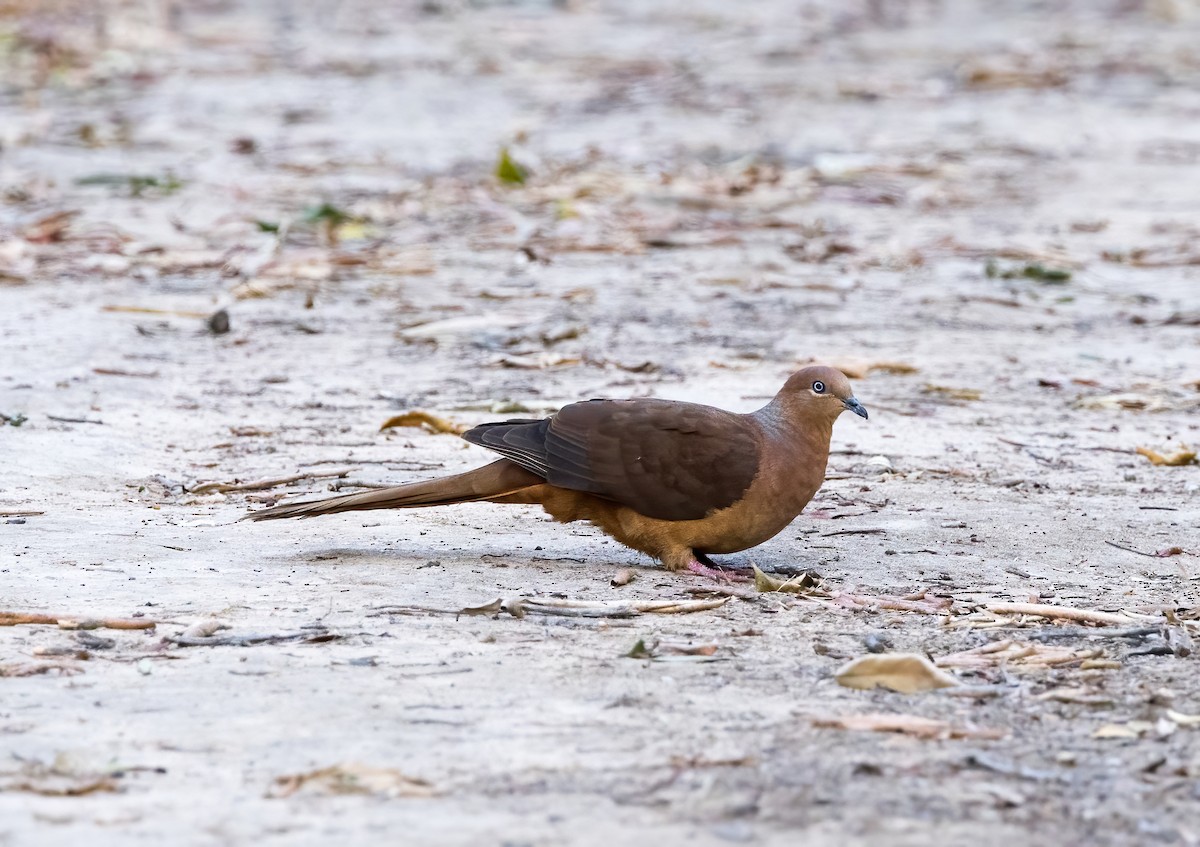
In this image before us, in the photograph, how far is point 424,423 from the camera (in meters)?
6.84

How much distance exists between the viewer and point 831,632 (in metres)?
4.50

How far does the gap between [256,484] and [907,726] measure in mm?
2966

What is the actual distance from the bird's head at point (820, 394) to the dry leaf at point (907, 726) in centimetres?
179

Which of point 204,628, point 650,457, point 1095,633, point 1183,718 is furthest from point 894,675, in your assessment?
point 204,628

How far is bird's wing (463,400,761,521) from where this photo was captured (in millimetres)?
5199

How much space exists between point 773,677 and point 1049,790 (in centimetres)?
84

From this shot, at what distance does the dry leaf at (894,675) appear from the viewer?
3982mm

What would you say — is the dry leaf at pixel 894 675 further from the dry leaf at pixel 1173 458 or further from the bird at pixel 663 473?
the dry leaf at pixel 1173 458

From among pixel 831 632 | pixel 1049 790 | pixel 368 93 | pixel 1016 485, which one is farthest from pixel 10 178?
pixel 1049 790

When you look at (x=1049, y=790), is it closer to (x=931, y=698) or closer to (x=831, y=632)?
(x=931, y=698)

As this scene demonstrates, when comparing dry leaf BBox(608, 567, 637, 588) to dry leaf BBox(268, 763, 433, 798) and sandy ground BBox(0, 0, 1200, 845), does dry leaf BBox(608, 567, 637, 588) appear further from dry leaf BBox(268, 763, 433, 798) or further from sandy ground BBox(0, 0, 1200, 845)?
dry leaf BBox(268, 763, 433, 798)

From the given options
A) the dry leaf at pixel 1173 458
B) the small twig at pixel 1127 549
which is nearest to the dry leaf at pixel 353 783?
the small twig at pixel 1127 549

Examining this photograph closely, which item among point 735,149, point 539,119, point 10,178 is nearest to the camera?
point 10,178

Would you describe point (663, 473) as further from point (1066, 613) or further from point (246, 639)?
point (246, 639)
